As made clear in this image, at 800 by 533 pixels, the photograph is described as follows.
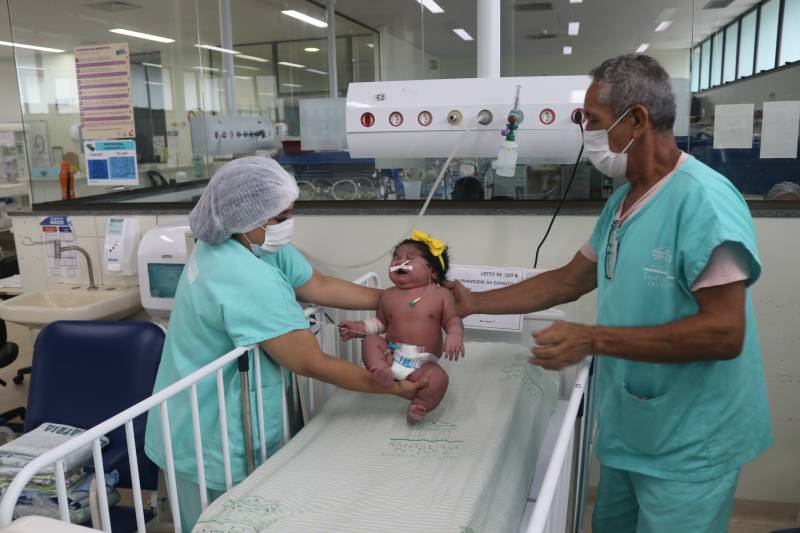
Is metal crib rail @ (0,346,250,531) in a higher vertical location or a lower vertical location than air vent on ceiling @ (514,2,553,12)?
lower

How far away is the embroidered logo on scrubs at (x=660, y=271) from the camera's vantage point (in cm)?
130

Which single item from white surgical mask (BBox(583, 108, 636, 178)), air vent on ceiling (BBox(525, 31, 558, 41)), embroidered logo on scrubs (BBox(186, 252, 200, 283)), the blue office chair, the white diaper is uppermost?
air vent on ceiling (BBox(525, 31, 558, 41))

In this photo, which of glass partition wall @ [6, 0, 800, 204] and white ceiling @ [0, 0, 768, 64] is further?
white ceiling @ [0, 0, 768, 64]

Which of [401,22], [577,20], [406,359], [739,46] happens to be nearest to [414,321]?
[406,359]

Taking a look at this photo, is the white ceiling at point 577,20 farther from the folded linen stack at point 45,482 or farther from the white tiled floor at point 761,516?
the folded linen stack at point 45,482

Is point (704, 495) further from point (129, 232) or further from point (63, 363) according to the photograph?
point (129, 232)

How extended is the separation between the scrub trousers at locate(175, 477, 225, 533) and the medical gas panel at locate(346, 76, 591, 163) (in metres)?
1.12

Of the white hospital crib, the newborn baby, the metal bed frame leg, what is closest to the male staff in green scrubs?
the white hospital crib

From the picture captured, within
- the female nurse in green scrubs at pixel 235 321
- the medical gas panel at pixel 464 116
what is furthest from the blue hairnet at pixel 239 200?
the medical gas panel at pixel 464 116

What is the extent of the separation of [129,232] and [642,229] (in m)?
2.15

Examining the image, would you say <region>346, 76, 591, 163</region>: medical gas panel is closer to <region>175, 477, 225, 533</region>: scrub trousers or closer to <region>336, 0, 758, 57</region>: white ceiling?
<region>336, 0, 758, 57</region>: white ceiling

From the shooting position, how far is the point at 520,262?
90.2 inches

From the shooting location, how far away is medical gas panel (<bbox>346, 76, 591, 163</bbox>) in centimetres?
193

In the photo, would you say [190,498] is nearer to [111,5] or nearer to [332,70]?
[332,70]
